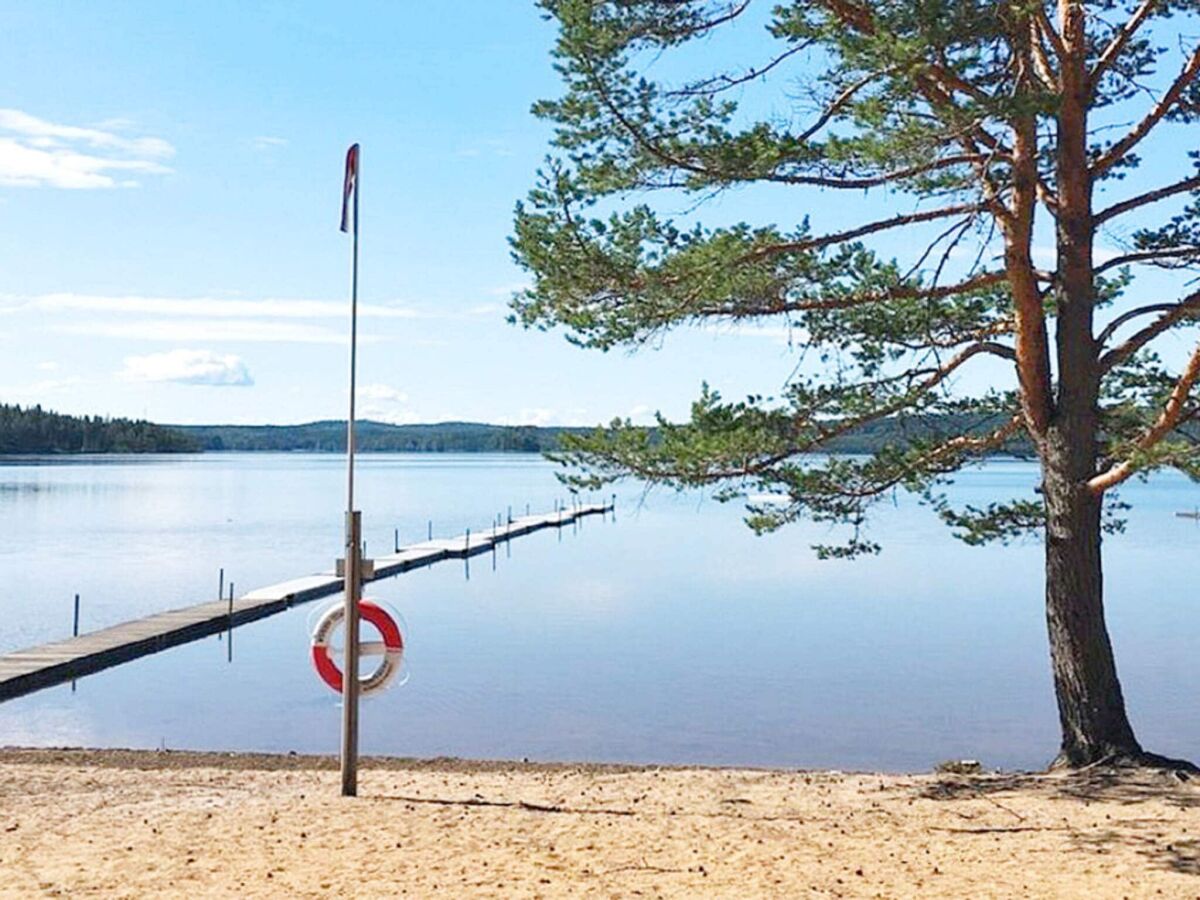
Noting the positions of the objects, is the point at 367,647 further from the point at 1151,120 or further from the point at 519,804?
the point at 1151,120

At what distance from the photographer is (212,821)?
6.66 meters

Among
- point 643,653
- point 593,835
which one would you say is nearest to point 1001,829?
point 593,835

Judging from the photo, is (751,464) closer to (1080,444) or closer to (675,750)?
(1080,444)

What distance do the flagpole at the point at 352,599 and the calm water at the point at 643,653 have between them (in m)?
2.44

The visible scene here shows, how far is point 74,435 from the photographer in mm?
144375

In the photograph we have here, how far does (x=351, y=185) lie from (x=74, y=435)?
5776 inches

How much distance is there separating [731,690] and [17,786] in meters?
11.7

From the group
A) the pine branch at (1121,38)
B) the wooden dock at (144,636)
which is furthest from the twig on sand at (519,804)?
the wooden dock at (144,636)

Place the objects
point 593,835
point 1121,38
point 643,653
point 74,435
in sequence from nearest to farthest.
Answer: point 593,835, point 1121,38, point 643,653, point 74,435

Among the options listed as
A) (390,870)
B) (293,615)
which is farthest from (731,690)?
(390,870)

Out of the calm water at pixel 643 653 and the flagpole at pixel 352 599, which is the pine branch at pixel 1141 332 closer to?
the calm water at pixel 643 653

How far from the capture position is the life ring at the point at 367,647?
25.0ft

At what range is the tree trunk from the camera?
8.52m

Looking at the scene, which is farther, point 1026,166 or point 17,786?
point 1026,166
